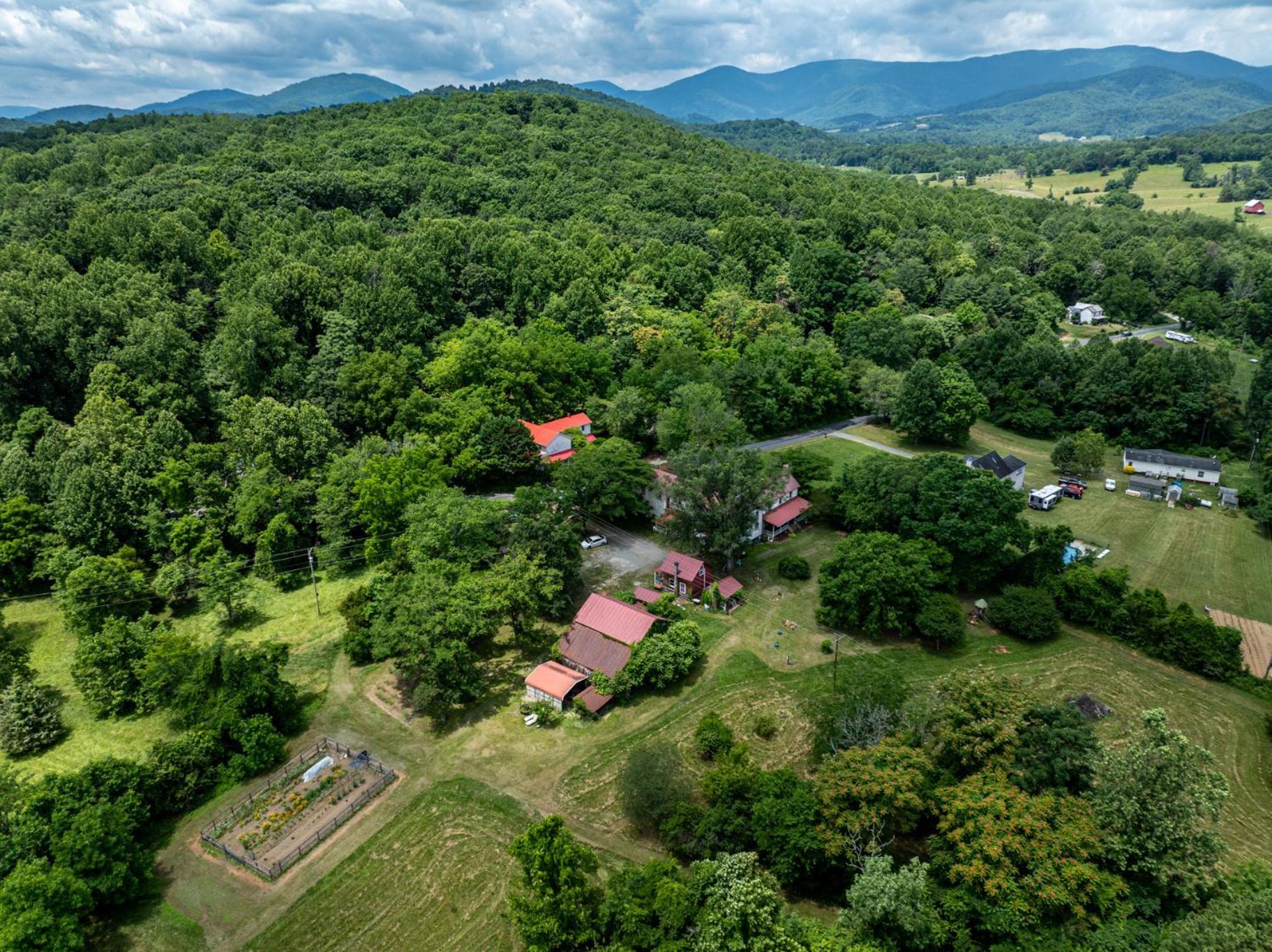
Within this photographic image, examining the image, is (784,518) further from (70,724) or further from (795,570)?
(70,724)

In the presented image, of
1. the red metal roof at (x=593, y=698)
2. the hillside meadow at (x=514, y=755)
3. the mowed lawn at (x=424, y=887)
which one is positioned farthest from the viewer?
the red metal roof at (x=593, y=698)

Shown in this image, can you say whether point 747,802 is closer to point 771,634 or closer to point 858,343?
point 771,634

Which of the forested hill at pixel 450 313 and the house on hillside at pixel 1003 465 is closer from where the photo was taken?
the forested hill at pixel 450 313

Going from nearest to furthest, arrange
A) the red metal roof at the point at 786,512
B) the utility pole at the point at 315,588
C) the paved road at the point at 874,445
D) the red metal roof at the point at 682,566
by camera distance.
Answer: the utility pole at the point at 315,588, the red metal roof at the point at 682,566, the red metal roof at the point at 786,512, the paved road at the point at 874,445

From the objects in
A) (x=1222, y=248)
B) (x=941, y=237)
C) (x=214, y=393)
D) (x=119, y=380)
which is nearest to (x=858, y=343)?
(x=941, y=237)

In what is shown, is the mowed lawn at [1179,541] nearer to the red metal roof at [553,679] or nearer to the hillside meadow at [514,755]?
the hillside meadow at [514,755]

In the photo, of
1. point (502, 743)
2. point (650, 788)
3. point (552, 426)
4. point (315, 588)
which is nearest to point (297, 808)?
point (502, 743)

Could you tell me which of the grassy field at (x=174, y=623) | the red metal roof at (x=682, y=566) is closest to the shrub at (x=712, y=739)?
the red metal roof at (x=682, y=566)
